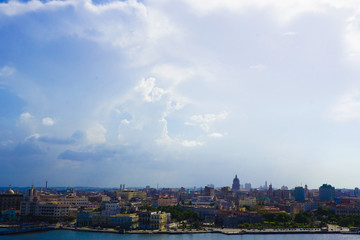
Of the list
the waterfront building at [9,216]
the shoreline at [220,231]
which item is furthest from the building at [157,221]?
the waterfront building at [9,216]

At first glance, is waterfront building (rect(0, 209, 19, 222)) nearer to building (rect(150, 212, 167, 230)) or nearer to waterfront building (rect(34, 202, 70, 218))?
waterfront building (rect(34, 202, 70, 218))

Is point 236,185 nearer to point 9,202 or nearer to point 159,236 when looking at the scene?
point 9,202

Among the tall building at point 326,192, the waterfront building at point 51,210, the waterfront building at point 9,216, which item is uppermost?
the tall building at point 326,192

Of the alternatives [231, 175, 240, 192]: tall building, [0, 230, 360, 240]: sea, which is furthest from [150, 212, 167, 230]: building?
[231, 175, 240, 192]: tall building

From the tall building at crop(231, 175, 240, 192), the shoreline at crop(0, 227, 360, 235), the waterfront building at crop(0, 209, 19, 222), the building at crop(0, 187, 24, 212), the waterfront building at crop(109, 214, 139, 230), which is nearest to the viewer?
the shoreline at crop(0, 227, 360, 235)

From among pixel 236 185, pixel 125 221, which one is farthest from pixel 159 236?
pixel 236 185

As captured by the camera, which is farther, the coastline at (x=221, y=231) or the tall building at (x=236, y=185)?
the tall building at (x=236, y=185)

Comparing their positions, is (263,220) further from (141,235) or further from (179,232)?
(141,235)

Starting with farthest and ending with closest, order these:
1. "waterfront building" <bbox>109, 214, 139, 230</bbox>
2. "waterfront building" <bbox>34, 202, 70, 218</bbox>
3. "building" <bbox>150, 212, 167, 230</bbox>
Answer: "waterfront building" <bbox>34, 202, 70, 218</bbox> < "waterfront building" <bbox>109, 214, 139, 230</bbox> < "building" <bbox>150, 212, 167, 230</bbox>

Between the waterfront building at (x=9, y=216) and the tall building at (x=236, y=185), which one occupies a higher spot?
the tall building at (x=236, y=185)

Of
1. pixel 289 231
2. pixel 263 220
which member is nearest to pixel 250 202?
pixel 263 220

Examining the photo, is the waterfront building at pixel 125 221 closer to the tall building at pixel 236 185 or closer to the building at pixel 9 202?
the building at pixel 9 202

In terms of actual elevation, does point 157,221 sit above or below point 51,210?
below

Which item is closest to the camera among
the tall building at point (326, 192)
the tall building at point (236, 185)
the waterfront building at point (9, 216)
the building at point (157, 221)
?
the building at point (157, 221)
